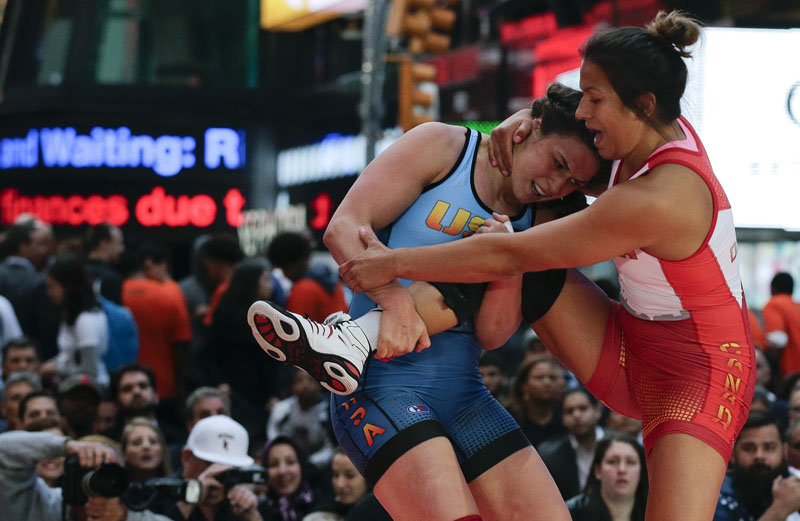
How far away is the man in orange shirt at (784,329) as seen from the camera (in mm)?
8898

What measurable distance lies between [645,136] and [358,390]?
3.71 feet

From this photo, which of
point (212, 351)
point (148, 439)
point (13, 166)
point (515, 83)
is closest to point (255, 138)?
point (13, 166)

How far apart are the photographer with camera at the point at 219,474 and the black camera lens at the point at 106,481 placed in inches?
19.7

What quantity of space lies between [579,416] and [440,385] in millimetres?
3078

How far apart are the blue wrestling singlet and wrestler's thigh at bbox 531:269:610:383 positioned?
11.6 inches

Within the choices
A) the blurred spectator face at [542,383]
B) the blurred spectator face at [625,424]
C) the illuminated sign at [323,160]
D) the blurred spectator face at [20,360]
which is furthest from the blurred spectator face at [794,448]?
the illuminated sign at [323,160]

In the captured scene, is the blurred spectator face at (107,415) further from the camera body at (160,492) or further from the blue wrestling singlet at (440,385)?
the blue wrestling singlet at (440,385)

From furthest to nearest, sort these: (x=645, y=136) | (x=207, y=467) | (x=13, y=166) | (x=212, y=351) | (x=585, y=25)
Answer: (x=13, y=166)
(x=585, y=25)
(x=212, y=351)
(x=207, y=467)
(x=645, y=136)

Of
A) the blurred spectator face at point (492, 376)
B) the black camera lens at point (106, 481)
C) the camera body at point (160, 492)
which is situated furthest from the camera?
the blurred spectator face at point (492, 376)

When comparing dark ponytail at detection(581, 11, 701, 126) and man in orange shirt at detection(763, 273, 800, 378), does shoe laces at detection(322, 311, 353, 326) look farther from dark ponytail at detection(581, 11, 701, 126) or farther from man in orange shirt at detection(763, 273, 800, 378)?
man in orange shirt at detection(763, 273, 800, 378)

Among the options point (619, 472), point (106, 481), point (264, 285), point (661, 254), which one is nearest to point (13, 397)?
point (264, 285)

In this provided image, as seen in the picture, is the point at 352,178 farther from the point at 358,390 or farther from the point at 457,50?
the point at 358,390

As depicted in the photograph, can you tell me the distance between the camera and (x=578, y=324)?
374cm

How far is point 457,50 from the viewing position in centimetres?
1596
